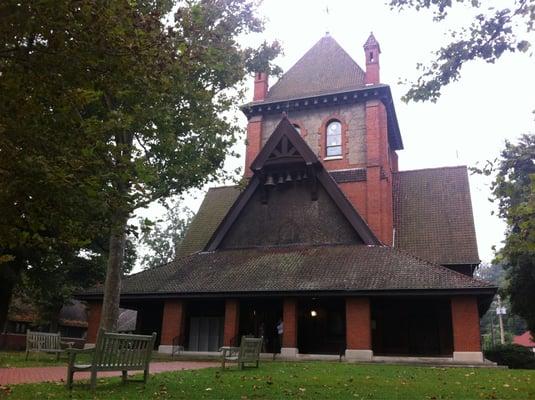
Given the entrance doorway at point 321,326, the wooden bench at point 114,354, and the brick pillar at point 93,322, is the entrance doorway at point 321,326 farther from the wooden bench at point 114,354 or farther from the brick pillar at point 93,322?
the wooden bench at point 114,354

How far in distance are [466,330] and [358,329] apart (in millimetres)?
3696

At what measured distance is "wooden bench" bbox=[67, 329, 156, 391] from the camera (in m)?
7.77

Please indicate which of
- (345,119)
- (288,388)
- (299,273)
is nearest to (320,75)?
(345,119)

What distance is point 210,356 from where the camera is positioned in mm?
19141

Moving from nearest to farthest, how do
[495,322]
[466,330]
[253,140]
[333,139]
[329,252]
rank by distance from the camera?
1. [466,330]
2. [329,252]
3. [333,139]
4. [253,140]
5. [495,322]

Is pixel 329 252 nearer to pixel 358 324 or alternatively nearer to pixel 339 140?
pixel 358 324

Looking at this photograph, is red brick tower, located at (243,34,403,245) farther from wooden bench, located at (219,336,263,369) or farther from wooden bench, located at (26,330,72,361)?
wooden bench, located at (26,330,72,361)

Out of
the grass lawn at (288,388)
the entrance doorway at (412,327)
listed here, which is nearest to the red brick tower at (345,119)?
the entrance doorway at (412,327)

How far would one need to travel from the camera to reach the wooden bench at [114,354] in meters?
7.77

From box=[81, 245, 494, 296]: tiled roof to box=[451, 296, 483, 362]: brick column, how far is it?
0.78 m

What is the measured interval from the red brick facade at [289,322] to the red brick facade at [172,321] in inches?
177

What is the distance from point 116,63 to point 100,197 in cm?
205

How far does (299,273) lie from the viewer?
19562mm

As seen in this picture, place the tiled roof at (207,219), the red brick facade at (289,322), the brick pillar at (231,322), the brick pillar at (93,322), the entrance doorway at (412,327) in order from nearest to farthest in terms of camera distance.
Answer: the red brick facade at (289,322)
the brick pillar at (231,322)
the entrance doorway at (412,327)
the brick pillar at (93,322)
the tiled roof at (207,219)
